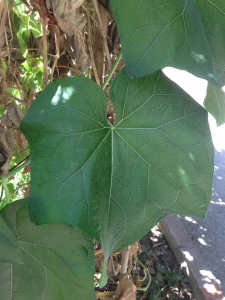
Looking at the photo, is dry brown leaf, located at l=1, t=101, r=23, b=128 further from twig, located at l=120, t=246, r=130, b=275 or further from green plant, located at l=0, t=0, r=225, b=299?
twig, located at l=120, t=246, r=130, b=275

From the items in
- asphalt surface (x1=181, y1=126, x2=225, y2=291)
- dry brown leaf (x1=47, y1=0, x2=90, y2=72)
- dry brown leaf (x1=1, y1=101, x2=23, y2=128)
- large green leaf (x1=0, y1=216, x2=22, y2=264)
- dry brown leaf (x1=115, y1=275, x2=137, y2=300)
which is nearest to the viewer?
large green leaf (x1=0, y1=216, x2=22, y2=264)

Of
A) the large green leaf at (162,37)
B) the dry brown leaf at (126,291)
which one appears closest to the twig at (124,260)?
the dry brown leaf at (126,291)

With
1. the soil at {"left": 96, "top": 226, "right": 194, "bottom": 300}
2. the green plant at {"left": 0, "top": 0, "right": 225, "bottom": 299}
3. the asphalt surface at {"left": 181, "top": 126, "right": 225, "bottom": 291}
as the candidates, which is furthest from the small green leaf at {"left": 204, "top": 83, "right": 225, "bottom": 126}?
the asphalt surface at {"left": 181, "top": 126, "right": 225, "bottom": 291}

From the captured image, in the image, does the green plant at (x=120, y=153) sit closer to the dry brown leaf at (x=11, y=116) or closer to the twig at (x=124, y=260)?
the dry brown leaf at (x=11, y=116)

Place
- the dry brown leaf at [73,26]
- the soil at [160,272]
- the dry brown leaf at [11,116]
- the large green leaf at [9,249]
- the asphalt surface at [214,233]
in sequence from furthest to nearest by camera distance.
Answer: the asphalt surface at [214,233] < the soil at [160,272] < the dry brown leaf at [11,116] < the dry brown leaf at [73,26] < the large green leaf at [9,249]

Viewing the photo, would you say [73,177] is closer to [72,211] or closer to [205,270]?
[72,211]

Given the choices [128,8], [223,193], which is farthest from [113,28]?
[223,193]

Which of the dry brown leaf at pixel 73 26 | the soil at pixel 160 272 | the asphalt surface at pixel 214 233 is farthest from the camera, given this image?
the asphalt surface at pixel 214 233

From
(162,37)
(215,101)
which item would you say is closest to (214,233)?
(215,101)
